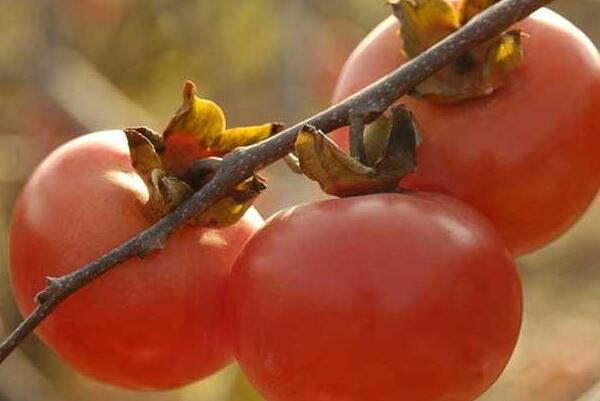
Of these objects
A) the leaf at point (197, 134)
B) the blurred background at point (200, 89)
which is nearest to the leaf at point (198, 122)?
the leaf at point (197, 134)

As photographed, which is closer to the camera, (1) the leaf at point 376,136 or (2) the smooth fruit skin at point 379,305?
(2) the smooth fruit skin at point 379,305

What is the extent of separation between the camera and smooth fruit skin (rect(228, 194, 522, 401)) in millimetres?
939

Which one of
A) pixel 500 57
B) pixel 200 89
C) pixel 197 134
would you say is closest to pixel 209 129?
pixel 197 134

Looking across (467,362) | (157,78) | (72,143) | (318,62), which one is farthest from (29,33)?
(467,362)

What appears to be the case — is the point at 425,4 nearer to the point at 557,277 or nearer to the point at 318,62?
the point at 318,62

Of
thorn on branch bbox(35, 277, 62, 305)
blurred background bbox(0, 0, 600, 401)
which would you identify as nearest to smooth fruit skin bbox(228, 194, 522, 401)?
thorn on branch bbox(35, 277, 62, 305)

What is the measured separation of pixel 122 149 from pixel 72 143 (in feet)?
0.13

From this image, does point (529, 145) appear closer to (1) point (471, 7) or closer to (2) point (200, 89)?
(1) point (471, 7)

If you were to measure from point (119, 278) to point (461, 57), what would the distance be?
312 mm

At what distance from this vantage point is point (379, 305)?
3.08 feet

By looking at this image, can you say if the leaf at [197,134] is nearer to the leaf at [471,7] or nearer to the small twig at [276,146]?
the small twig at [276,146]

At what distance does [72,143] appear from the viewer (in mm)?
1105

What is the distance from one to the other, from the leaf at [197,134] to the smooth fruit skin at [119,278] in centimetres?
4

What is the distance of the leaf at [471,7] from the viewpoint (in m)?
1.09
